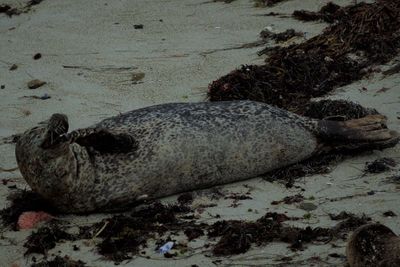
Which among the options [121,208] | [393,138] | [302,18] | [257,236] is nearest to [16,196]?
[121,208]

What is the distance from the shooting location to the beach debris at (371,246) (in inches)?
124

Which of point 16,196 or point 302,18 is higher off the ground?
point 302,18

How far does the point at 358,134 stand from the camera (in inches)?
204

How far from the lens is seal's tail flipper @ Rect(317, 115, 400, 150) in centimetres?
514

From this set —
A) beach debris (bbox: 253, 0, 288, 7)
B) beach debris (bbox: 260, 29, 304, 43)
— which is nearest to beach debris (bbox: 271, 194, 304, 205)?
beach debris (bbox: 260, 29, 304, 43)

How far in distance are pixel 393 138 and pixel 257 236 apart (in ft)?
5.76

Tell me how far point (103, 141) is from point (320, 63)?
113 inches

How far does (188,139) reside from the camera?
4797 millimetres

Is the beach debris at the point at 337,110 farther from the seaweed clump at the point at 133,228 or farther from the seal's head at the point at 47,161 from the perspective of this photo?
the seal's head at the point at 47,161

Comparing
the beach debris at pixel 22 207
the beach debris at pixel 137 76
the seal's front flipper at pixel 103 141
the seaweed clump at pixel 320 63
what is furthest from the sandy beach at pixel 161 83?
the seal's front flipper at pixel 103 141

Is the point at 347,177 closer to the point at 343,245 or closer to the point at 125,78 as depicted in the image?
the point at 343,245

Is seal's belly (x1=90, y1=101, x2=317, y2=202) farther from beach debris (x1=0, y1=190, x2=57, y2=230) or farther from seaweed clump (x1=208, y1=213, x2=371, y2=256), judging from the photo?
seaweed clump (x1=208, y1=213, x2=371, y2=256)

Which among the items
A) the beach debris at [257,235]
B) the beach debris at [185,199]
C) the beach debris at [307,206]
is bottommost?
the beach debris at [185,199]

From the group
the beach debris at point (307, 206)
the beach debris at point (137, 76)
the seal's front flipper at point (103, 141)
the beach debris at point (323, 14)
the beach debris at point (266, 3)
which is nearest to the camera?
the beach debris at point (307, 206)
